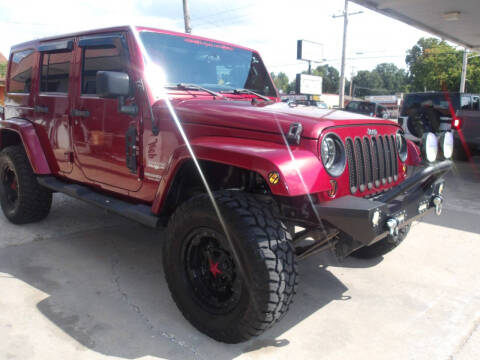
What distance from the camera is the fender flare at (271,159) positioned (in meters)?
2.26

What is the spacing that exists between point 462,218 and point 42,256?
16.5 feet

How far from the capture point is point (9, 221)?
191 inches

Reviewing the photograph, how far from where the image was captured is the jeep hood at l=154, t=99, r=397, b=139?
2.60 m

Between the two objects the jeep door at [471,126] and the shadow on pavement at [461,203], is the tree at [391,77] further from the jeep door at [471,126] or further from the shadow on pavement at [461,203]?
the shadow on pavement at [461,203]

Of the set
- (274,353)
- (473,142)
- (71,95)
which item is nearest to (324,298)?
(274,353)

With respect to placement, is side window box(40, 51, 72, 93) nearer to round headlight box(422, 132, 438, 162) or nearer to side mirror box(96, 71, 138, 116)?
side mirror box(96, 71, 138, 116)

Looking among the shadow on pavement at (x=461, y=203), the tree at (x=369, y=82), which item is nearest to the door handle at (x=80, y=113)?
the shadow on pavement at (x=461, y=203)

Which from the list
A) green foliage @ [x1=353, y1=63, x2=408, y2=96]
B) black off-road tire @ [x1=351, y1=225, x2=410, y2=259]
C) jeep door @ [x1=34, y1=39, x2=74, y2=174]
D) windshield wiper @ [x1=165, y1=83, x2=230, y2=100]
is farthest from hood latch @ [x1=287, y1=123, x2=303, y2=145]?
green foliage @ [x1=353, y1=63, x2=408, y2=96]

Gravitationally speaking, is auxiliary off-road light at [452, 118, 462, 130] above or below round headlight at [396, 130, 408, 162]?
below

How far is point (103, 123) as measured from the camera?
3557 mm

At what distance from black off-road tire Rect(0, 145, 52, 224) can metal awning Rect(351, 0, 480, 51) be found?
7.35 m

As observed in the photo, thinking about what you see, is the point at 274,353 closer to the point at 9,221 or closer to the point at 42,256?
the point at 42,256

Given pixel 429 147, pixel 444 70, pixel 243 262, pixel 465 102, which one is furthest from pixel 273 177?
pixel 444 70

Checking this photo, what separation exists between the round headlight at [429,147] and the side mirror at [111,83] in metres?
2.26
